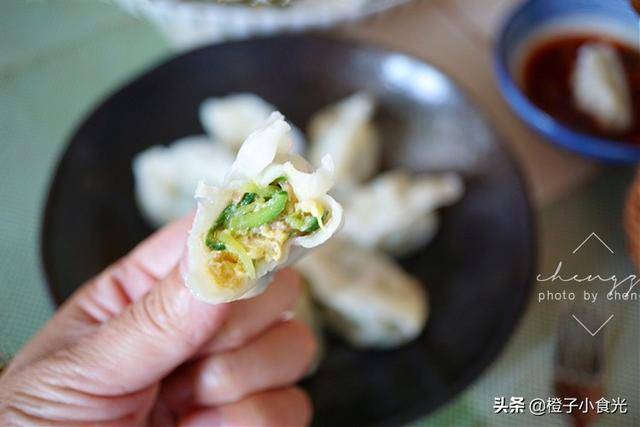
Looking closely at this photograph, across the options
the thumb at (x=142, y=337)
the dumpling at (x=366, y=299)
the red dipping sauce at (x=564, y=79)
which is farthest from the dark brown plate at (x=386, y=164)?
the thumb at (x=142, y=337)

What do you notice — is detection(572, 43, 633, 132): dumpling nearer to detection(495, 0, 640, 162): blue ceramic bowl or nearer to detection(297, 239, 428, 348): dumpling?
detection(495, 0, 640, 162): blue ceramic bowl

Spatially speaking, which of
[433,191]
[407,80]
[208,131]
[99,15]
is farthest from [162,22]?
[433,191]

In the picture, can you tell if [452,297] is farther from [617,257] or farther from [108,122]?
[108,122]

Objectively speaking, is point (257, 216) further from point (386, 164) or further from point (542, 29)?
point (542, 29)

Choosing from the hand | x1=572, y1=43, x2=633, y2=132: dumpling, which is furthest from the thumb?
x1=572, y1=43, x2=633, y2=132: dumpling

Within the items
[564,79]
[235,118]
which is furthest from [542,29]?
[235,118]

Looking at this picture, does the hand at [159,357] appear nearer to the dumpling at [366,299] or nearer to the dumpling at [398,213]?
the dumpling at [366,299]
